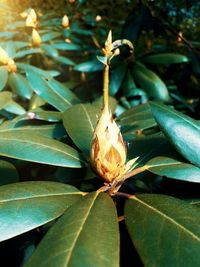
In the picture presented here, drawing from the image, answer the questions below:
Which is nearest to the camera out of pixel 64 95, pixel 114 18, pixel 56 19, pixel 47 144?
pixel 47 144

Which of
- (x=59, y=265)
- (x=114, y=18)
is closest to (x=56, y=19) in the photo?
(x=114, y=18)

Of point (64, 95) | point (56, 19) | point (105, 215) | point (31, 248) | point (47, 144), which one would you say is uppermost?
point (56, 19)

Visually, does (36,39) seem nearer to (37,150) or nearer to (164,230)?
(37,150)

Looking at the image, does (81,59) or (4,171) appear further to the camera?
(81,59)

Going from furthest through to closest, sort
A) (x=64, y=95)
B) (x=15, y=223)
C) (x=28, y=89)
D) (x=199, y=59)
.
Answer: (x=199, y=59) < (x=28, y=89) < (x=64, y=95) < (x=15, y=223)

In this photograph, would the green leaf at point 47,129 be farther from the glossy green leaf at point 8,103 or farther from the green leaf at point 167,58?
the green leaf at point 167,58

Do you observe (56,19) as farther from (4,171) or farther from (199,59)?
(4,171)
